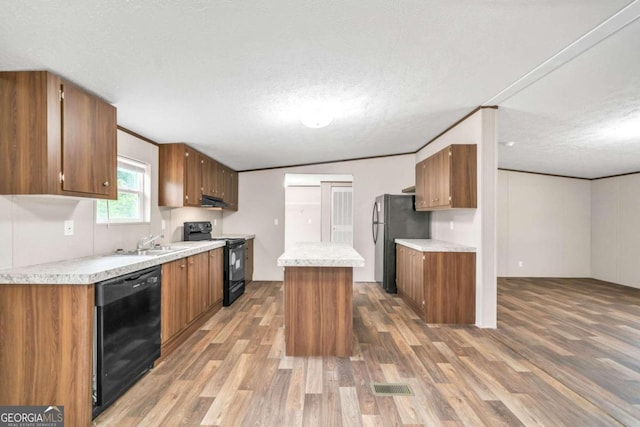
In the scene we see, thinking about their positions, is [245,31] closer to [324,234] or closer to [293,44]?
→ [293,44]

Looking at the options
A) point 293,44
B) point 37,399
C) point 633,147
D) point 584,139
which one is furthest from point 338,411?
point 633,147

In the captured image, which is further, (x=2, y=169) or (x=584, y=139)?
(x=584, y=139)

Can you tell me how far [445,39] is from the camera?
2023 millimetres

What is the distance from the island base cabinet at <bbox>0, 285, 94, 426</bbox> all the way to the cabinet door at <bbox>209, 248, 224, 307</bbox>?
6.72 feet

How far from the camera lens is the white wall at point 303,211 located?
30.8 ft

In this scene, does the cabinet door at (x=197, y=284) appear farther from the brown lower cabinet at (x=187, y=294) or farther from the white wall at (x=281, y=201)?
the white wall at (x=281, y=201)

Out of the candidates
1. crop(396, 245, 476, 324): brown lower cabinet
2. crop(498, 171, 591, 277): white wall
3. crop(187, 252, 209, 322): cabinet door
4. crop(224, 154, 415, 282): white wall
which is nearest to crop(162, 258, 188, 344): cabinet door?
crop(187, 252, 209, 322): cabinet door

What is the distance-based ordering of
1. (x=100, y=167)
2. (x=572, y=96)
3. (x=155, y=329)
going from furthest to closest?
(x=572, y=96)
(x=155, y=329)
(x=100, y=167)

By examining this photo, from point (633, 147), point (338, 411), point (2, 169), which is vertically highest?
point (633, 147)

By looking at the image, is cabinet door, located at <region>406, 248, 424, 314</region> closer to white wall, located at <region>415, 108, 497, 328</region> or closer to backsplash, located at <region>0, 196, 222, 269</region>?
white wall, located at <region>415, 108, 497, 328</region>

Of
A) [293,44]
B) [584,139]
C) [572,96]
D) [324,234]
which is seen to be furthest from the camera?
[324,234]

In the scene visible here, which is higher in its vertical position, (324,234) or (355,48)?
(355,48)

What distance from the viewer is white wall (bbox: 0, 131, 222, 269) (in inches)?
79.4

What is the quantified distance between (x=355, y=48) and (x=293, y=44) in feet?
1.36
